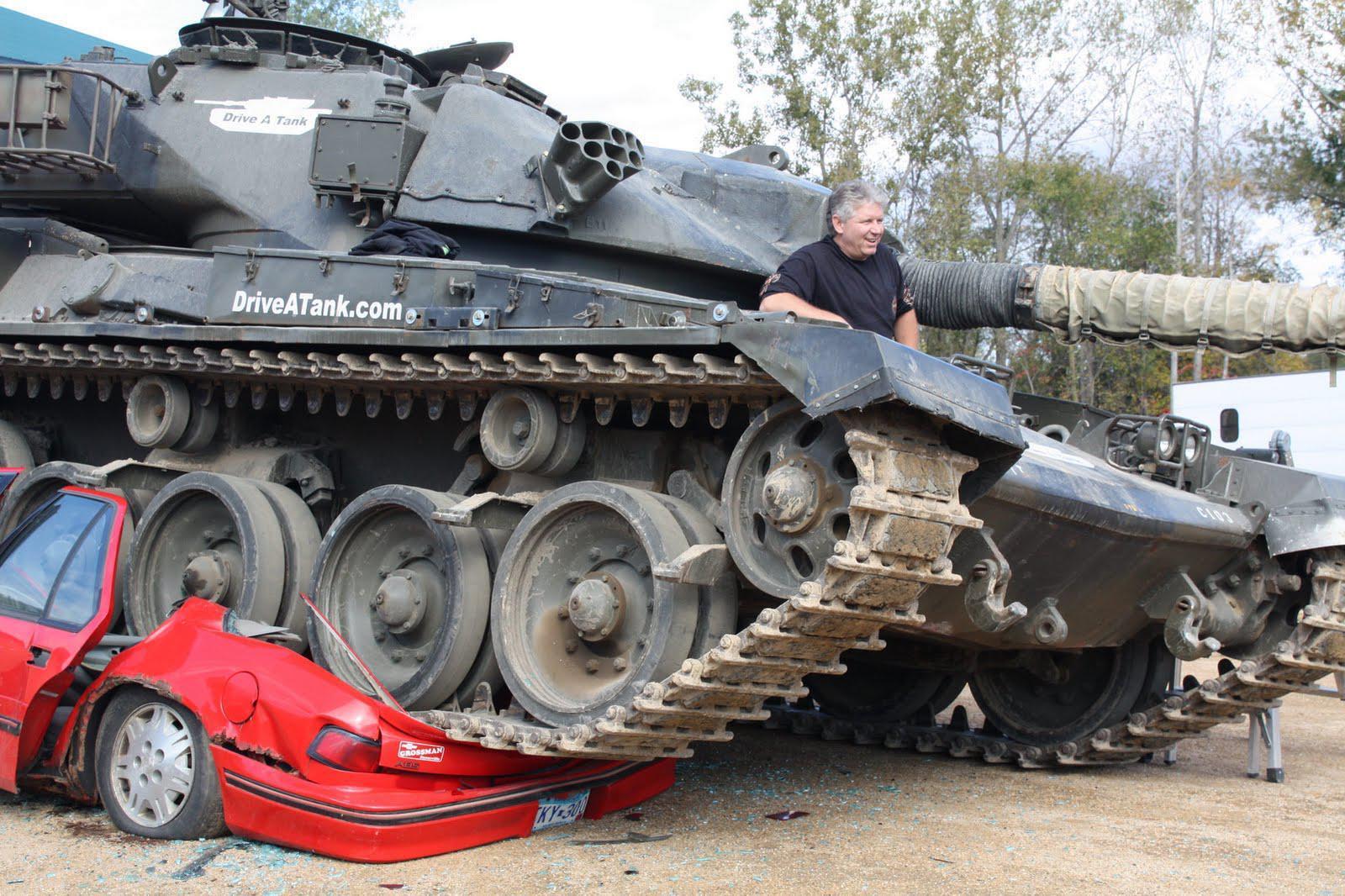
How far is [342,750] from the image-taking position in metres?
5.01

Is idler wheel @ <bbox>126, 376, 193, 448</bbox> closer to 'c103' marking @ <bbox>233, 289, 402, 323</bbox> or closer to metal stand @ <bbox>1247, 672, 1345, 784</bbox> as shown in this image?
'c103' marking @ <bbox>233, 289, 402, 323</bbox>

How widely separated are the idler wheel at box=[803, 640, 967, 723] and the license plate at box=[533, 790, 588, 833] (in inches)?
101

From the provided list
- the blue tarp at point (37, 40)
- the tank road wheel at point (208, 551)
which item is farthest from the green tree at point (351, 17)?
the tank road wheel at point (208, 551)

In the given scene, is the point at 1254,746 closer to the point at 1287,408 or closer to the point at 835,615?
the point at 835,615

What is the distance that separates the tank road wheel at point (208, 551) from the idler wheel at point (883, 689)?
11.0ft

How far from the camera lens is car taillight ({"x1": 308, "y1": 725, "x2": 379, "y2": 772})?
501 cm

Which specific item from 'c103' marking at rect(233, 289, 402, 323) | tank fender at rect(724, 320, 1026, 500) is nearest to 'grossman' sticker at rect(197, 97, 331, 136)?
'c103' marking at rect(233, 289, 402, 323)

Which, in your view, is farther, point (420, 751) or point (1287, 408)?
point (1287, 408)

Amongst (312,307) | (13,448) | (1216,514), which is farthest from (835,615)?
(13,448)

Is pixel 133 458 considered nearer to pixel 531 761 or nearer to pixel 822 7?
pixel 531 761

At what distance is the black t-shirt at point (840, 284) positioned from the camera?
6.02 metres

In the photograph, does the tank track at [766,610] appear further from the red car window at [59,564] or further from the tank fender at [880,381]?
the red car window at [59,564]

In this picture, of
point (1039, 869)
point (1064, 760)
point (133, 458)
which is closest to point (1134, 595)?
point (1064, 760)

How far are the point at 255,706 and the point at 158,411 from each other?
9.66 feet
